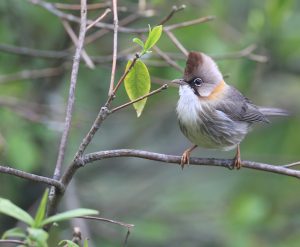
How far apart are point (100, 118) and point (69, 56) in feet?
7.95

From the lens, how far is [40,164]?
530 centimetres

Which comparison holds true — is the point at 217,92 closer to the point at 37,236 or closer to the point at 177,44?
the point at 177,44

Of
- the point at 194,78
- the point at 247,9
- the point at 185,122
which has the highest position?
the point at 247,9

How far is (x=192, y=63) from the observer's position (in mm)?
3775

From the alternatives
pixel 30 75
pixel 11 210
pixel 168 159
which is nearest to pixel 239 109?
pixel 30 75

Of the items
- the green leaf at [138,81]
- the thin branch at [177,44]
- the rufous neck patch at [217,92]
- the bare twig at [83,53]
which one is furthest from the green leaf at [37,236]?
the rufous neck patch at [217,92]

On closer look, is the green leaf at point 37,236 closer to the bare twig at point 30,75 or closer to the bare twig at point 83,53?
the bare twig at point 83,53

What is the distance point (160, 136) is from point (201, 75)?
7.71 feet

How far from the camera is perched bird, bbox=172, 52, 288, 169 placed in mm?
3883

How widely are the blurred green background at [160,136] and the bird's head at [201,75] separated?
2.44 ft

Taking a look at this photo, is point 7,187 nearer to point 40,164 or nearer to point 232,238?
point 40,164

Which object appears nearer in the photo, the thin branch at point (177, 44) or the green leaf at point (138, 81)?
the green leaf at point (138, 81)

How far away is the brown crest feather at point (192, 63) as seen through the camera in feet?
12.0

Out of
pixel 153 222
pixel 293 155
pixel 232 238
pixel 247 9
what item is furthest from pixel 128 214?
pixel 247 9
